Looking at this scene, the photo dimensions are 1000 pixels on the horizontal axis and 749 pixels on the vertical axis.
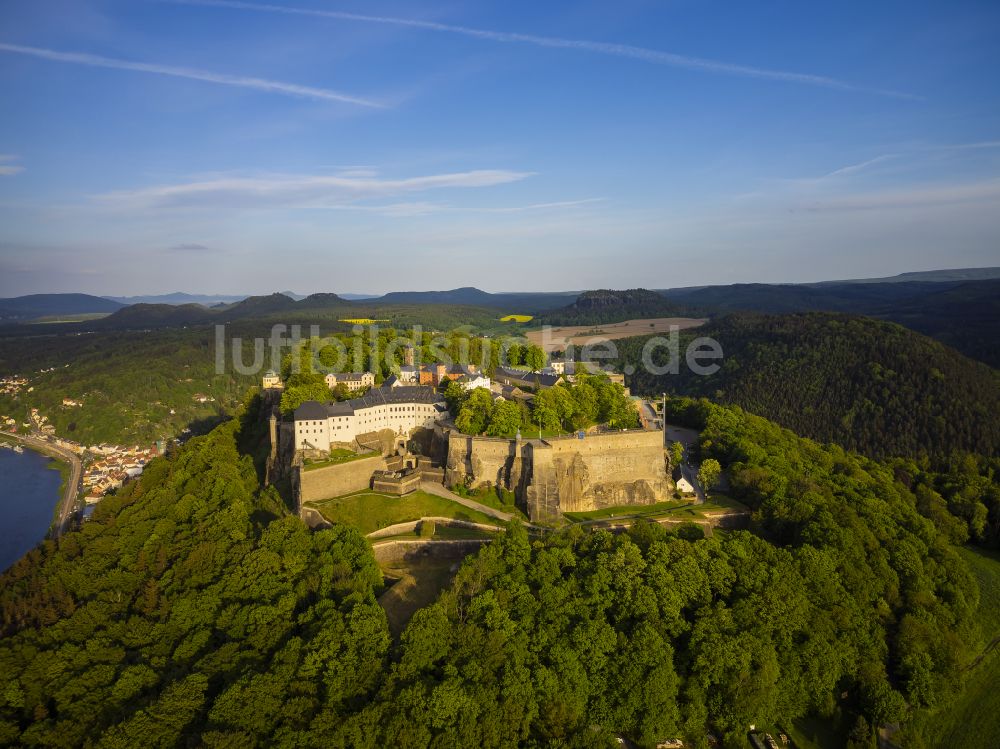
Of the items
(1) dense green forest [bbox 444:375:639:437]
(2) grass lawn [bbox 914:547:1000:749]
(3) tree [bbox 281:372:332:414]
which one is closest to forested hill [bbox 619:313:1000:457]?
(2) grass lawn [bbox 914:547:1000:749]

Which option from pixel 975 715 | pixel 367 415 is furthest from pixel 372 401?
pixel 975 715

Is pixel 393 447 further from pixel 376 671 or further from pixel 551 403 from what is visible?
pixel 376 671

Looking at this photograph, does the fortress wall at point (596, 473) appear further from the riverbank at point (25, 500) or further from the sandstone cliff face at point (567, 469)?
the riverbank at point (25, 500)

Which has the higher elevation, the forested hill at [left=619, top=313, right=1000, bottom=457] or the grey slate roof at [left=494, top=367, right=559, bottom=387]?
the grey slate roof at [left=494, top=367, right=559, bottom=387]

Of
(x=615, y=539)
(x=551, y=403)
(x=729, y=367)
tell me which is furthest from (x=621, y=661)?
(x=729, y=367)

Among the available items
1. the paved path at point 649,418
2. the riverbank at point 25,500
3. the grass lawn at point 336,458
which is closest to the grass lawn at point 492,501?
the grass lawn at point 336,458

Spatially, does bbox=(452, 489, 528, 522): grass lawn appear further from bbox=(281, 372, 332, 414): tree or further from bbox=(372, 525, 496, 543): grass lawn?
bbox=(281, 372, 332, 414): tree
